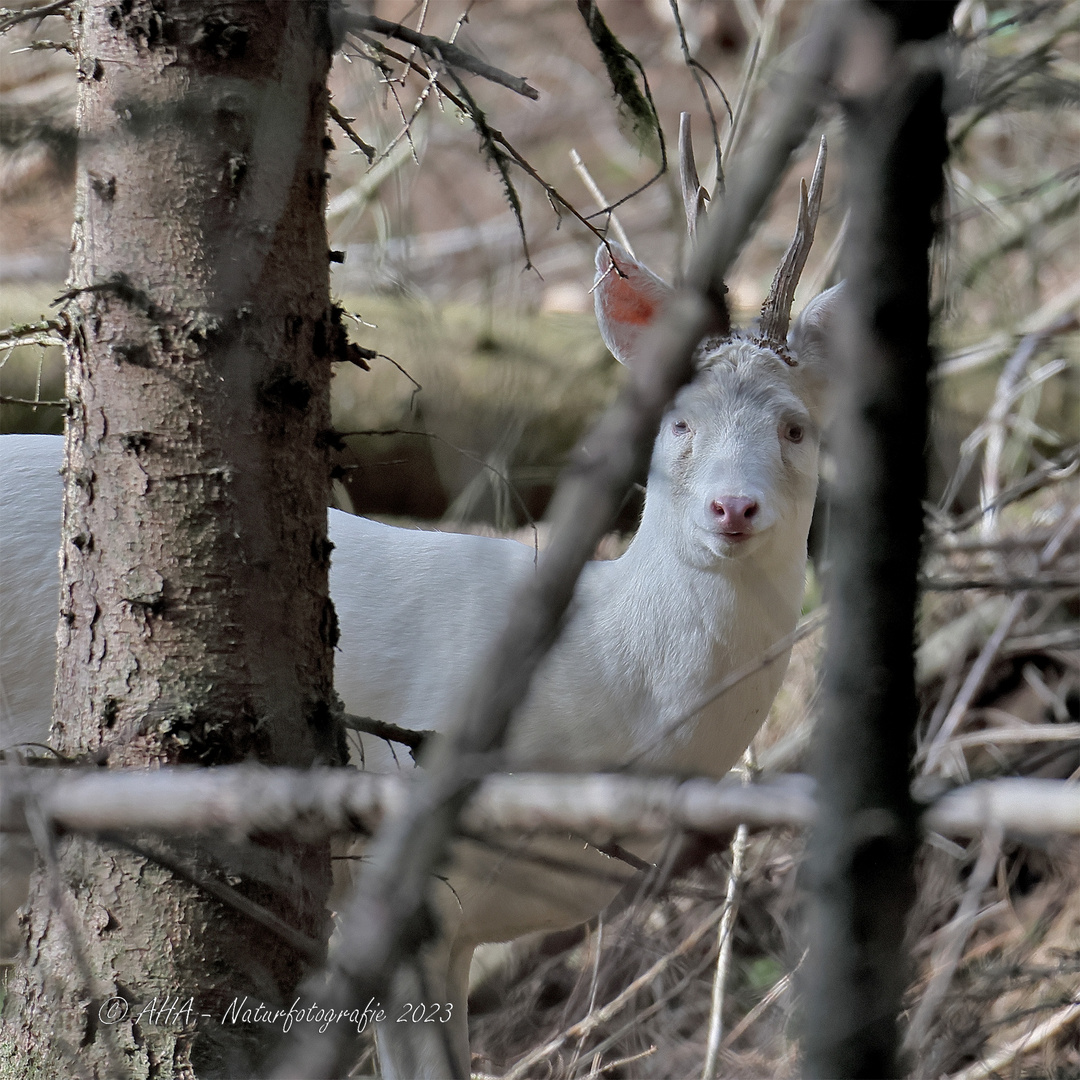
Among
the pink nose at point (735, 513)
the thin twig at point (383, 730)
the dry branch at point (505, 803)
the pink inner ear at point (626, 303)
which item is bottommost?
the thin twig at point (383, 730)

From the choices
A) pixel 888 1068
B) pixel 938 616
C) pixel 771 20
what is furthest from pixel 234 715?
pixel 771 20

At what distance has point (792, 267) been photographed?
283cm

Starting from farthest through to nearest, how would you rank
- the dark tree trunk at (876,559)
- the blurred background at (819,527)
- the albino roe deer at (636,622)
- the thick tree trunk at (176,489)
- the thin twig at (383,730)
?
the albino roe deer at (636,622) → the blurred background at (819,527) → the thin twig at (383,730) → the thick tree trunk at (176,489) → the dark tree trunk at (876,559)

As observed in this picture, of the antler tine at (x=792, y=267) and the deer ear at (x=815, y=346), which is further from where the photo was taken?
the deer ear at (x=815, y=346)

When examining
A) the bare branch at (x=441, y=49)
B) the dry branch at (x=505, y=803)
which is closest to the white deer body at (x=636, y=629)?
the bare branch at (x=441, y=49)

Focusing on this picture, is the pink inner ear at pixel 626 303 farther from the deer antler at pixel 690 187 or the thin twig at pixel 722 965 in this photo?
the thin twig at pixel 722 965

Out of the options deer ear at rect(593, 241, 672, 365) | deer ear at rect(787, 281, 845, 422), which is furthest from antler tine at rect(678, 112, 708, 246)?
deer ear at rect(787, 281, 845, 422)

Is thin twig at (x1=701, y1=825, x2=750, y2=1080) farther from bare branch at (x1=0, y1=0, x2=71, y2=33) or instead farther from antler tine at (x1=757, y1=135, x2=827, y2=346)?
bare branch at (x1=0, y1=0, x2=71, y2=33)

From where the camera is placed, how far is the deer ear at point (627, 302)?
293 cm

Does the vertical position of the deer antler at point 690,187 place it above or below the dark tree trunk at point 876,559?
above

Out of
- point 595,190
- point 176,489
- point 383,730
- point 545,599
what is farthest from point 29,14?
point 595,190

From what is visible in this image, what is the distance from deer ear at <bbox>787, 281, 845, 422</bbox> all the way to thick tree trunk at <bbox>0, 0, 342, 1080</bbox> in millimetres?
1542

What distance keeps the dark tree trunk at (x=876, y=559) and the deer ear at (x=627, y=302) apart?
207 cm

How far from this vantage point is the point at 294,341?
1.73m
